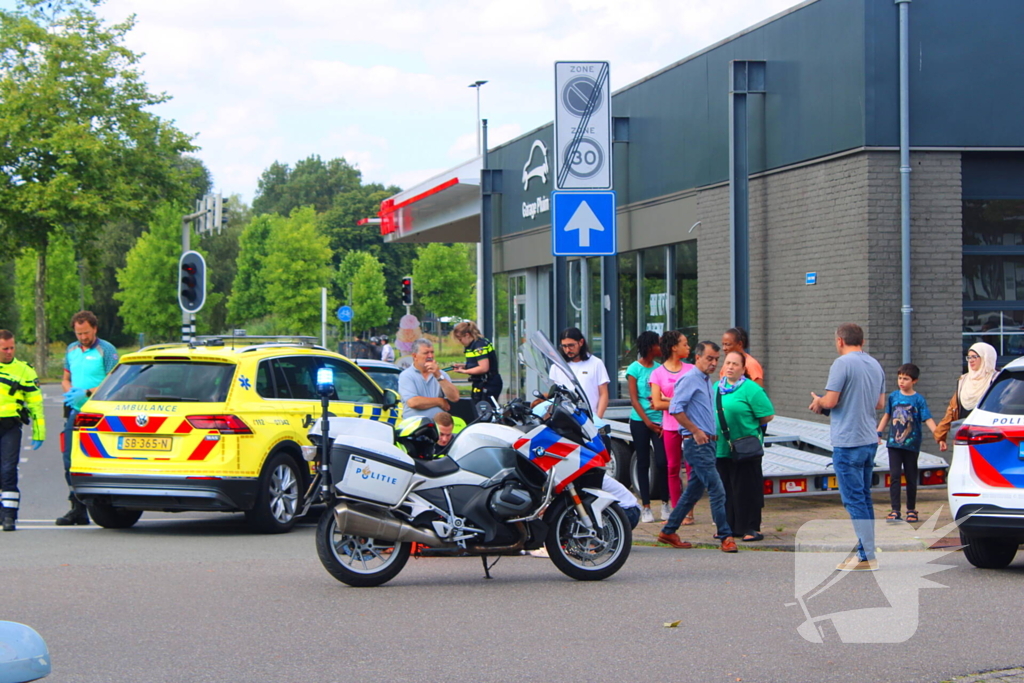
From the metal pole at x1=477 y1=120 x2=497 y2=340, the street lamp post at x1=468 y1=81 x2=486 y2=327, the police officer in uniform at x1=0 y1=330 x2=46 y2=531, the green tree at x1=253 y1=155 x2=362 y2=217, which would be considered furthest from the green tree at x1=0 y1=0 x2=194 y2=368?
the green tree at x1=253 y1=155 x2=362 y2=217

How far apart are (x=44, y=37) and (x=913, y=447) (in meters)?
35.8

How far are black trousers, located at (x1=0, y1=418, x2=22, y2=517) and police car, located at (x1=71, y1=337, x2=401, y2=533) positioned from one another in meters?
0.80

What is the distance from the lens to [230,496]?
10.0 m

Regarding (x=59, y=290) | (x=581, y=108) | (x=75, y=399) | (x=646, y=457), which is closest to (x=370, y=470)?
(x=646, y=457)

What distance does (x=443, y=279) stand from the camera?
225 ft

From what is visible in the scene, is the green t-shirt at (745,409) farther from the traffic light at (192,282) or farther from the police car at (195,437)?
the traffic light at (192,282)

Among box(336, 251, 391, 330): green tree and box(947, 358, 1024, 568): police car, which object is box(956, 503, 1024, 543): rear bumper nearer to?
box(947, 358, 1024, 568): police car

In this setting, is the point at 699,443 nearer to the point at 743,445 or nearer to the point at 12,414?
the point at 743,445

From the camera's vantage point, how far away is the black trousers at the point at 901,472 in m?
10.5

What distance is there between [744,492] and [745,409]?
29.5 inches

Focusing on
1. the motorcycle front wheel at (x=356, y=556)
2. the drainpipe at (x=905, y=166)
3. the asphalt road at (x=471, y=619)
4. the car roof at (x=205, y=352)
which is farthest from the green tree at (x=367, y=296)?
the motorcycle front wheel at (x=356, y=556)

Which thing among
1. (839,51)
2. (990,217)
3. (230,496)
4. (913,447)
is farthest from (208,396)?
(990,217)

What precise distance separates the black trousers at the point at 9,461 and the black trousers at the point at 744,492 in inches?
258

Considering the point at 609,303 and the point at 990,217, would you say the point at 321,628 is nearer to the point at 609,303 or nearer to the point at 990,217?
the point at 990,217
